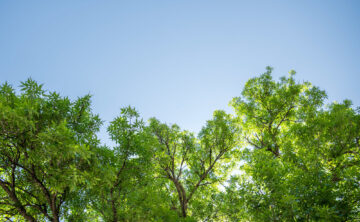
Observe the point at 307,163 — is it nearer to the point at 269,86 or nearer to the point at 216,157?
the point at 216,157

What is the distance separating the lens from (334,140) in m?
9.78

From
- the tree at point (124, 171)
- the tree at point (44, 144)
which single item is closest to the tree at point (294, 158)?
the tree at point (124, 171)

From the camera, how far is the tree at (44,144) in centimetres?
539

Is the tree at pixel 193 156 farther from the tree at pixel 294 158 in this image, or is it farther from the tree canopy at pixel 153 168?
the tree at pixel 294 158

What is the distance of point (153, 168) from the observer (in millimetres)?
9250

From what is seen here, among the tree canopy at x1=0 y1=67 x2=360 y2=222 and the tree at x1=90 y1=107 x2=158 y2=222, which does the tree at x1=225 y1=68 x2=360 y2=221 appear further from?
the tree at x1=90 y1=107 x2=158 y2=222

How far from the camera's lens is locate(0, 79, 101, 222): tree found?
5.39 metres

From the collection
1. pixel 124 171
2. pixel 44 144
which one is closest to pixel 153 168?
pixel 124 171

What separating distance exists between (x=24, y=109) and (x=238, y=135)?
11.6 metres

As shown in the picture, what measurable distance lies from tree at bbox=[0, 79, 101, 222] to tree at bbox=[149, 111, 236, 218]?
19.7ft

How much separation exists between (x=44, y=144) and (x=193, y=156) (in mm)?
9540

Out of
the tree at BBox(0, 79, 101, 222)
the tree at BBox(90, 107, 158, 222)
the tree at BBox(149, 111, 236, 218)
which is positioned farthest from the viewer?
the tree at BBox(149, 111, 236, 218)

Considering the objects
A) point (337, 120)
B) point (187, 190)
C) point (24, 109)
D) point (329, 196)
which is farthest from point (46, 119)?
point (337, 120)

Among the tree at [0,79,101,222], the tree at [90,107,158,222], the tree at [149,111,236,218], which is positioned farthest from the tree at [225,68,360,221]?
the tree at [0,79,101,222]
